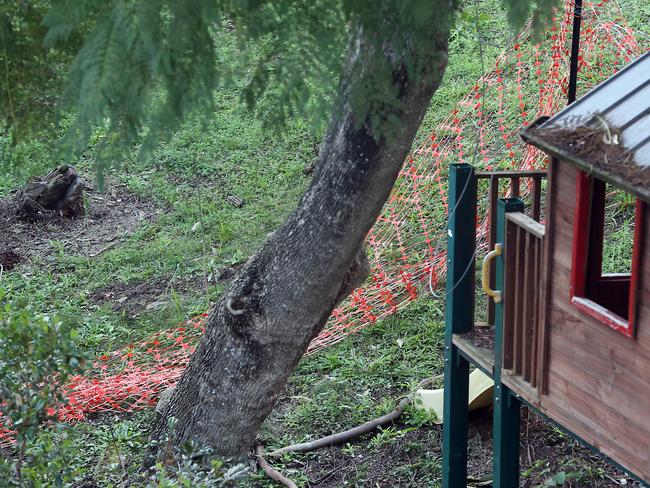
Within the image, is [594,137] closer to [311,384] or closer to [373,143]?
[373,143]

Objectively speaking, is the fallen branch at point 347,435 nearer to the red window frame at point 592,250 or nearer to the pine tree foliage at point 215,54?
the red window frame at point 592,250

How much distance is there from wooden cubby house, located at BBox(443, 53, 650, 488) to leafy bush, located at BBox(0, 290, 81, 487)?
6.53ft

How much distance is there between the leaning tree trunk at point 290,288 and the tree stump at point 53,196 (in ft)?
17.8

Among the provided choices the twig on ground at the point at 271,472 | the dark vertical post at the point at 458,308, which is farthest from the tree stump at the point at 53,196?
the dark vertical post at the point at 458,308

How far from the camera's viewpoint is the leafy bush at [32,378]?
3.91 meters

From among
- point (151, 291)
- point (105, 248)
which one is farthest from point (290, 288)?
point (105, 248)

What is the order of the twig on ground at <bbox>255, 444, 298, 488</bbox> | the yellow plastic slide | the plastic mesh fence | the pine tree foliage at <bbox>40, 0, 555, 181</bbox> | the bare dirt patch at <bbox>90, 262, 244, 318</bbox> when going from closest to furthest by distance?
the pine tree foliage at <bbox>40, 0, 555, 181</bbox>
the twig on ground at <bbox>255, 444, 298, 488</bbox>
the yellow plastic slide
the plastic mesh fence
the bare dirt patch at <bbox>90, 262, 244, 318</bbox>

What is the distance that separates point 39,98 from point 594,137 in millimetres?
2319

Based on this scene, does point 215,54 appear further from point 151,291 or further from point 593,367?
point 151,291

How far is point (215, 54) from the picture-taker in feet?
9.30

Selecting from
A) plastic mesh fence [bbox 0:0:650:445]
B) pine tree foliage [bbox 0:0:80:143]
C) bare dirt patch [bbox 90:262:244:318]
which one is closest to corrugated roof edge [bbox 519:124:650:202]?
pine tree foliage [bbox 0:0:80:143]

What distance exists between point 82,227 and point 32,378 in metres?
6.81

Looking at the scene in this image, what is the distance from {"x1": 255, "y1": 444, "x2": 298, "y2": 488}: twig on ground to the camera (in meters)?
5.88

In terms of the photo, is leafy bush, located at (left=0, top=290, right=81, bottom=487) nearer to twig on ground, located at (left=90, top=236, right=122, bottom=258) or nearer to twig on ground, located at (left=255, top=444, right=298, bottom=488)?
twig on ground, located at (left=255, top=444, right=298, bottom=488)
